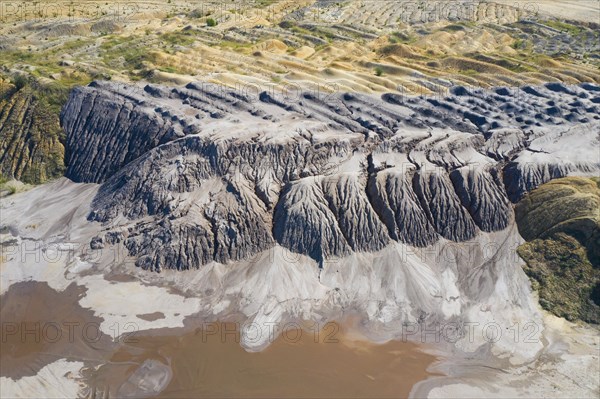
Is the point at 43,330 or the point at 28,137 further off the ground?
the point at 28,137

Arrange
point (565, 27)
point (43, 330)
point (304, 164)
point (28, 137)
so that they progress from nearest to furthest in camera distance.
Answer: point (43, 330) < point (304, 164) < point (28, 137) < point (565, 27)

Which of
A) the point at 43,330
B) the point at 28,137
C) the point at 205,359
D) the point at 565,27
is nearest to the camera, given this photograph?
the point at 205,359

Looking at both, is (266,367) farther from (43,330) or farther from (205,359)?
(43,330)

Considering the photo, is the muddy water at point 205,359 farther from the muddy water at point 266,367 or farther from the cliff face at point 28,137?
the cliff face at point 28,137

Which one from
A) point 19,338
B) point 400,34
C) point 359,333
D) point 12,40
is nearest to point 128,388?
point 19,338

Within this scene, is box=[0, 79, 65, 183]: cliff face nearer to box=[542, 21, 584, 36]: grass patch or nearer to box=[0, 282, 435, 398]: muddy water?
box=[0, 282, 435, 398]: muddy water

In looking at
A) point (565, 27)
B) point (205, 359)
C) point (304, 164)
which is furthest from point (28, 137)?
point (565, 27)

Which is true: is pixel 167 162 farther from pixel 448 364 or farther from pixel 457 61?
pixel 457 61
